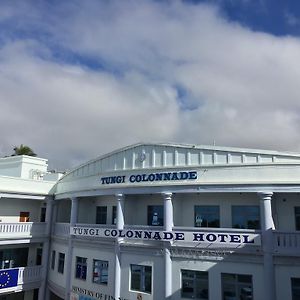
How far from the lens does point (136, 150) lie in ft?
78.0

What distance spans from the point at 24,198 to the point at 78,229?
6.58 m

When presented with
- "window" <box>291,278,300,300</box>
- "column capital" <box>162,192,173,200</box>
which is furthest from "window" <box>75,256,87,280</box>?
"window" <box>291,278,300,300</box>

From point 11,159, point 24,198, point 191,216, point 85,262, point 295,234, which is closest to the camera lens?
point 295,234

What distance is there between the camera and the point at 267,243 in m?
18.1

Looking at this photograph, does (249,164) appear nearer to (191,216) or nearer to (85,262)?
(191,216)

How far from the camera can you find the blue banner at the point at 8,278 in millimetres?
26016

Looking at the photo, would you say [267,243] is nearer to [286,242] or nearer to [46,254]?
[286,242]

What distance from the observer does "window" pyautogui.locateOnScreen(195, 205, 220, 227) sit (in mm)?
21891

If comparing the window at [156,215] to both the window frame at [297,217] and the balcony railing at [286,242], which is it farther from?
the window frame at [297,217]

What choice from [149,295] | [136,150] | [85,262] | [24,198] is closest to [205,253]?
[149,295]

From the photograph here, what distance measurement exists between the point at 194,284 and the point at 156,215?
5.56 m

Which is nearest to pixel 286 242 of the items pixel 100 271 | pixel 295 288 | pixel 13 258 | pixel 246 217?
pixel 295 288

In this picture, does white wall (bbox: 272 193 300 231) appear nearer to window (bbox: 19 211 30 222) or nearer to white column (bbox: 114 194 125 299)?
white column (bbox: 114 194 125 299)

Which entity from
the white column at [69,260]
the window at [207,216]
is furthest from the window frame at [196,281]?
the white column at [69,260]
